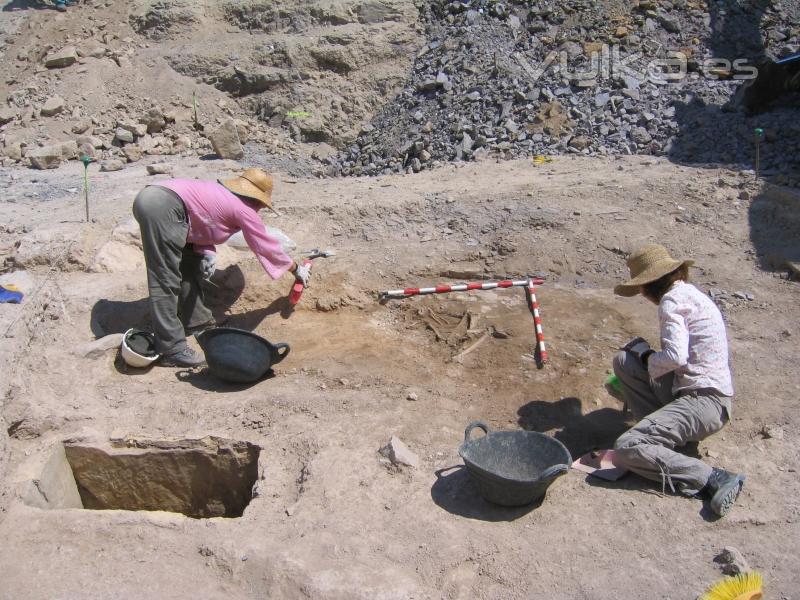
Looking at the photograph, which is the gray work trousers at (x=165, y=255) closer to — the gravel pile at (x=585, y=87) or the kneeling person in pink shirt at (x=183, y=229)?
the kneeling person in pink shirt at (x=183, y=229)

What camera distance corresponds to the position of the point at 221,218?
16.9 feet

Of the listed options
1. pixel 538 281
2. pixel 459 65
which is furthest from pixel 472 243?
pixel 459 65

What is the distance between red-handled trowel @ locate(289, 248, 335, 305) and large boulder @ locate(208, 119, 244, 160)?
3.05m

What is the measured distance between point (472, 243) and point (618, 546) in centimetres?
356

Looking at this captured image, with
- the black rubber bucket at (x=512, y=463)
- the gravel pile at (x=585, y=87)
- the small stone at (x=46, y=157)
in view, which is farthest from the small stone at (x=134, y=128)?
the black rubber bucket at (x=512, y=463)

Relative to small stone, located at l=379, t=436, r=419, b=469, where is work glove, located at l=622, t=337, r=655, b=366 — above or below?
above

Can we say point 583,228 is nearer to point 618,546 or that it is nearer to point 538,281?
point 538,281

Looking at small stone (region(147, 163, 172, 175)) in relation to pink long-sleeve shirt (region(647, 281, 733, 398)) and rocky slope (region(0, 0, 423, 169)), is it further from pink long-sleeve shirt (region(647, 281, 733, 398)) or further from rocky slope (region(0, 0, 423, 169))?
pink long-sleeve shirt (region(647, 281, 733, 398))

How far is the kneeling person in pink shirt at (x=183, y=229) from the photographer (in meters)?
4.97

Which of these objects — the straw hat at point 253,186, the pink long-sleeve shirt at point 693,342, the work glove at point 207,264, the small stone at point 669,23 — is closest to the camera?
the pink long-sleeve shirt at point 693,342

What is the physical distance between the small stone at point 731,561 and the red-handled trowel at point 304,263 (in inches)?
141

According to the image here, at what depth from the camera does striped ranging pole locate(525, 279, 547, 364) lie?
507 cm

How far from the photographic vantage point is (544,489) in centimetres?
353

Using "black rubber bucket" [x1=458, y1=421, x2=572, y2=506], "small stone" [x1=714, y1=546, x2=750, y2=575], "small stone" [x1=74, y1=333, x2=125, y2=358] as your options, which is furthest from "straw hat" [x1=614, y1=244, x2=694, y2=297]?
"small stone" [x1=74, y1=333, x2=125, y2=358]
